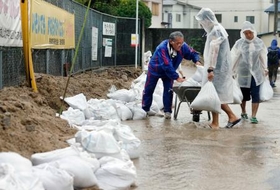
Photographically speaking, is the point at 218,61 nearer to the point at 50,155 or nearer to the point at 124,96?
the point at 124,96

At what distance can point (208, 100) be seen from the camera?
401 inches

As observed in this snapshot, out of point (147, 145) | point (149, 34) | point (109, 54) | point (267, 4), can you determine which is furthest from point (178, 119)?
point (267, 4)

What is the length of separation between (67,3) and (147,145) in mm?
7076

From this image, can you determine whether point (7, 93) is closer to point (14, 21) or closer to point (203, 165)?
point (14, 21)

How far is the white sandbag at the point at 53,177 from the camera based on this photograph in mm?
5207

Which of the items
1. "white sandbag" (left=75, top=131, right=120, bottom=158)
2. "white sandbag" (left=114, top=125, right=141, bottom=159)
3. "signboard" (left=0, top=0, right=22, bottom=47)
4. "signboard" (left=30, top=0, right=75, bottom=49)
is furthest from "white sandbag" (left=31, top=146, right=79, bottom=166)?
"signboard" (left=30, top=0, right=75, bottom=49)

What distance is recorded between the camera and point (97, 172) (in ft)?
19.8

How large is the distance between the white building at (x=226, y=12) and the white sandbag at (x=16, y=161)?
61440 millimetres

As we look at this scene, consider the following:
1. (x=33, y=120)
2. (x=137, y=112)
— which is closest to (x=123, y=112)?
(x=137, y=112)

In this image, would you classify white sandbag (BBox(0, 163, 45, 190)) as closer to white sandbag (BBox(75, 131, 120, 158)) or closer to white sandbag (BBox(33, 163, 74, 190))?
white sandbag (BBox(33, 163, 74, 190))

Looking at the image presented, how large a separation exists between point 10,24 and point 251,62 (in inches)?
173

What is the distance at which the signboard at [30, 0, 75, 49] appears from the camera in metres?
11.2

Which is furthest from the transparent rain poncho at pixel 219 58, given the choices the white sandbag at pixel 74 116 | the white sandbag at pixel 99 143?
the white sandbag at pixel 99 143

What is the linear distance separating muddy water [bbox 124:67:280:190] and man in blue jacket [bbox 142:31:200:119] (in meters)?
0.37
